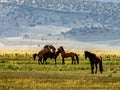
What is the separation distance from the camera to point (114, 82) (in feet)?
147

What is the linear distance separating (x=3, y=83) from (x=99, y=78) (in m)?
8.89

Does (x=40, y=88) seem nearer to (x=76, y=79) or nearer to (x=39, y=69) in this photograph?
(x=76, y=79)

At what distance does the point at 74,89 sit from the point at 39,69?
762 inches

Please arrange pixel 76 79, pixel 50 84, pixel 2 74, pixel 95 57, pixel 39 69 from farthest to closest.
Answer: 1. pixel 39 69
2. pixel 95 57
3. pixel 2 74
4. pixel 76 79
5. pixel 50 84

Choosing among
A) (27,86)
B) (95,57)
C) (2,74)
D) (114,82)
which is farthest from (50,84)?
(95,57)

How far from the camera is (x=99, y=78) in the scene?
48250 mm

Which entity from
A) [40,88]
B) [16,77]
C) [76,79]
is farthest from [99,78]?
[40,88]

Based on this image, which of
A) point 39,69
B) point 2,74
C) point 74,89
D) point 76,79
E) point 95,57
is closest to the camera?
point 74,89

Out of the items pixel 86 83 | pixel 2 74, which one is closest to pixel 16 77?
pixel 2 74

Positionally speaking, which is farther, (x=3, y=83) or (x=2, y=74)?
(x=2, y=74)

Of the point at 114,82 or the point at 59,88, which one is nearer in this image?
the point at 59,88

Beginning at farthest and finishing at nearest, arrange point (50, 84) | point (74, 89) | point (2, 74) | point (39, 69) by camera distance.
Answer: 1. point (39, 69)
2. point (2, 74)
3. point (50, 84)
4. point (74, 89)

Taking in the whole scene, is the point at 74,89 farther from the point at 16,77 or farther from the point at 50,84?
the point at 16,77

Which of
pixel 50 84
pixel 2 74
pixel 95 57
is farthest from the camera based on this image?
pixel 95 57
